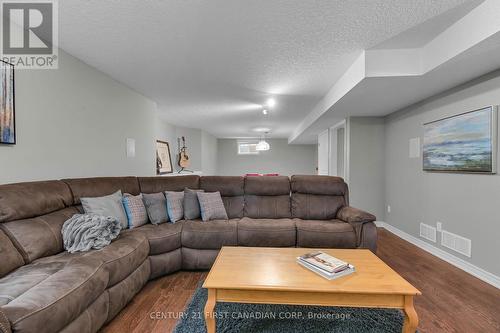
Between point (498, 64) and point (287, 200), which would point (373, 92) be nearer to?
point (498, 64)

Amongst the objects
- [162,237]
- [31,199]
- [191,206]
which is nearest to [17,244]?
[31,199]

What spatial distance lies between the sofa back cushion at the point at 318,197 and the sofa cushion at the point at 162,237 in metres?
1.53

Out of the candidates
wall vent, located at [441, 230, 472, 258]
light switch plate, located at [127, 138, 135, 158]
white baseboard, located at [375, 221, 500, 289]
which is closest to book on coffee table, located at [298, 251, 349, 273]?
white baseboard, located at [375, 221, 500, 289]

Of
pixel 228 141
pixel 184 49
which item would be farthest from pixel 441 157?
pixel 228 141

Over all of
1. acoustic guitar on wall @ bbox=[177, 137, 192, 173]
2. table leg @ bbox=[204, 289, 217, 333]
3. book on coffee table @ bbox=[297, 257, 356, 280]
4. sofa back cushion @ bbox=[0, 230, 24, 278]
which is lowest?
table leg @ bbox=[204, 289, 217, 333]

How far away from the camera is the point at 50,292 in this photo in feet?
4.11

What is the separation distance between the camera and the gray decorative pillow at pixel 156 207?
275 cm

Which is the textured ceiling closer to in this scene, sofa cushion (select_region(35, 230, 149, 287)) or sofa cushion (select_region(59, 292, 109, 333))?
sofa cushion (select_region(35, 230, 149, 287))

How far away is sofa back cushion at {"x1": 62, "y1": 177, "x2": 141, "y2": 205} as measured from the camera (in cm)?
228

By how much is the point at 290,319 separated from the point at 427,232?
273cm

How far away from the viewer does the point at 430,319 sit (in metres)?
1.79

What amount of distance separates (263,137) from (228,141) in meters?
1.53

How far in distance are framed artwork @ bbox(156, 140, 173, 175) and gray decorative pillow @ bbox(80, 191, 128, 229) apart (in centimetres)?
327

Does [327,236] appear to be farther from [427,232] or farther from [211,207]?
[427,232]
